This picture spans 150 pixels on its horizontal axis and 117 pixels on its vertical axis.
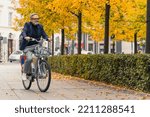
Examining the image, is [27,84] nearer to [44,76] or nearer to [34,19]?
[44,76]

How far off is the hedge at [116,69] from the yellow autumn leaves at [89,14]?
91.0 inches

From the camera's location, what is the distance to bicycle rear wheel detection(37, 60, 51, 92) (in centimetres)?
1377

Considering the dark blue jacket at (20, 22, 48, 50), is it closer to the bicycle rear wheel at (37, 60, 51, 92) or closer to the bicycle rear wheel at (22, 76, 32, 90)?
the bicycle rear wheel at (37, 60, 51, 92)

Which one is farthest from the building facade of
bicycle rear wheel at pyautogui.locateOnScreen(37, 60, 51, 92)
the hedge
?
bicycle rear wheel at pyautogui.locateOnScreen(37, 60, 51, 92)

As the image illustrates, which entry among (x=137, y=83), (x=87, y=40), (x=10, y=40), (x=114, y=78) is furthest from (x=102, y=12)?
(x=87, y=40)

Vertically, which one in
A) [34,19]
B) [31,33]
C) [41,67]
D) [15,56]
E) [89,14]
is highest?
[89,14]

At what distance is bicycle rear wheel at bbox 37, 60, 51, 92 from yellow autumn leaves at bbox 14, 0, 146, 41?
7793mm

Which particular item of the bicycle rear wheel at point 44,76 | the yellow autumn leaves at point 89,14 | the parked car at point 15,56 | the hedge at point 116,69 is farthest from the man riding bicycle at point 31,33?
the parked car at point 15,56

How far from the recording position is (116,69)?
1722 cm

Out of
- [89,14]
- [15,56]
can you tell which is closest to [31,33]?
[89,14]

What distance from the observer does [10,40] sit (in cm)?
7450

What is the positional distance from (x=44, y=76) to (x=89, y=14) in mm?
13587

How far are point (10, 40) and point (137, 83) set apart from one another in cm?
6013

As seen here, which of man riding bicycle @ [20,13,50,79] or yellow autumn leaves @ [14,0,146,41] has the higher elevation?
yellow autumn leaves @ [14,0,146,41]
